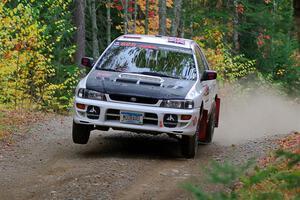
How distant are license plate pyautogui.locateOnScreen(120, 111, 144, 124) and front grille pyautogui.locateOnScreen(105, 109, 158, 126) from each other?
0.21ft

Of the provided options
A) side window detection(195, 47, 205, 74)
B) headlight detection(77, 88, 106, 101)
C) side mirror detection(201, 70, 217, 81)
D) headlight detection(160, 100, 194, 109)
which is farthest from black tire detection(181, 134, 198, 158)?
side window detection(195, 47, 205, 74)

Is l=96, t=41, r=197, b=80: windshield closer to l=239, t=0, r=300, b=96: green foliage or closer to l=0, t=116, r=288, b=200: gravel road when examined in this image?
l=0, t=116, r=288, b=200: gravel road

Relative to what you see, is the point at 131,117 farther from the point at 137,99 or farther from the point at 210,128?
the point at 210,128

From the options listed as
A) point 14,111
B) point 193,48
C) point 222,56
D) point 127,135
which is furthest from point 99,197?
point 222,56

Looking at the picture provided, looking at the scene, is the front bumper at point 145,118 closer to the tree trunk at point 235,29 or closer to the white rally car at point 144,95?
the white rally car at point 144,95

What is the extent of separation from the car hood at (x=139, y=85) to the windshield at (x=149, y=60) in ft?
1.17

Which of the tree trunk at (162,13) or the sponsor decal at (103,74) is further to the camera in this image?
the tree trunk at (162,13)

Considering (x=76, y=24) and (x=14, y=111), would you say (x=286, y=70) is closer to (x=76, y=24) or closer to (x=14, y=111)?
(x=76, y=24)

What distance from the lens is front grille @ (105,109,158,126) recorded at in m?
10.2

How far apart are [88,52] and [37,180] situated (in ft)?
93.2

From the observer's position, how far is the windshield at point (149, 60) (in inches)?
442

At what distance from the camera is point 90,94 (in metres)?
10.4

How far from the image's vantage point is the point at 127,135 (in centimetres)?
1384

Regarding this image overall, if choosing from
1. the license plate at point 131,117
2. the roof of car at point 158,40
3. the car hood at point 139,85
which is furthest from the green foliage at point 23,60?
the license plate at point 131,117
